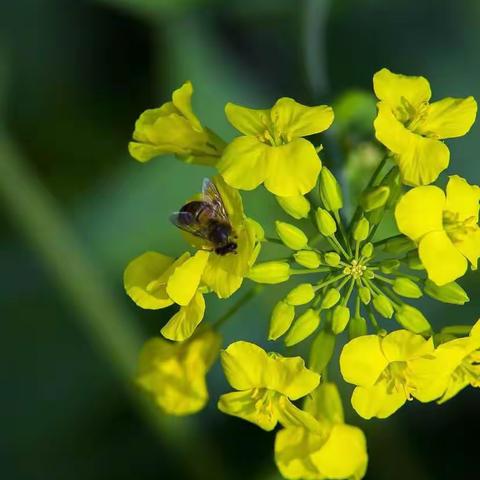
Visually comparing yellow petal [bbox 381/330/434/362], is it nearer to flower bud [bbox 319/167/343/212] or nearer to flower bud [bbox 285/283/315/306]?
flower bud [bbox 285/283/315/306]

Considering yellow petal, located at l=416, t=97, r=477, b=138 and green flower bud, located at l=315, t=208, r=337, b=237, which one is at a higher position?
yellow petal, located at l=416, t=97, r=477, b=138

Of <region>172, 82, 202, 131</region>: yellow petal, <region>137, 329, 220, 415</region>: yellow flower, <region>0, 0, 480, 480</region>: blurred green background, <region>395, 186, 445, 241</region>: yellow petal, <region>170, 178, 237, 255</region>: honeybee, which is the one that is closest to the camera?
<region>395, 186, 445, 241</region>: yellow petal

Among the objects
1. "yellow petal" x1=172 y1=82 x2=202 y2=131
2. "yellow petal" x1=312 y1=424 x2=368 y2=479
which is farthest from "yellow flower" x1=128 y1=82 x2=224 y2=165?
"yellow petal" x1=312 y1=424 x2=368 y2=479

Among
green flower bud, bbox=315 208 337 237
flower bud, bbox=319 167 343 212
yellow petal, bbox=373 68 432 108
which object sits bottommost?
green flower bud, bbox=315 208 337 237

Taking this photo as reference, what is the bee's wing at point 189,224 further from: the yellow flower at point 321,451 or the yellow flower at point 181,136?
the yellow flower at point 321,451

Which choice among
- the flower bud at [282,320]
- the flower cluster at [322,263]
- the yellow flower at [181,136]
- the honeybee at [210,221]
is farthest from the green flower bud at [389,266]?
the yellow flower at [181,136]

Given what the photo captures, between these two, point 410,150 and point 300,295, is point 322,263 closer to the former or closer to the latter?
point 300,295

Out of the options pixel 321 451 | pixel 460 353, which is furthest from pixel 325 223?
pixel 321 451

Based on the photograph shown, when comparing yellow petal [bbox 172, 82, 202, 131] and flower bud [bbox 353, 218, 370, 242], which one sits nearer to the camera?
flower bud [bbox 353, 218, 370, 242]
